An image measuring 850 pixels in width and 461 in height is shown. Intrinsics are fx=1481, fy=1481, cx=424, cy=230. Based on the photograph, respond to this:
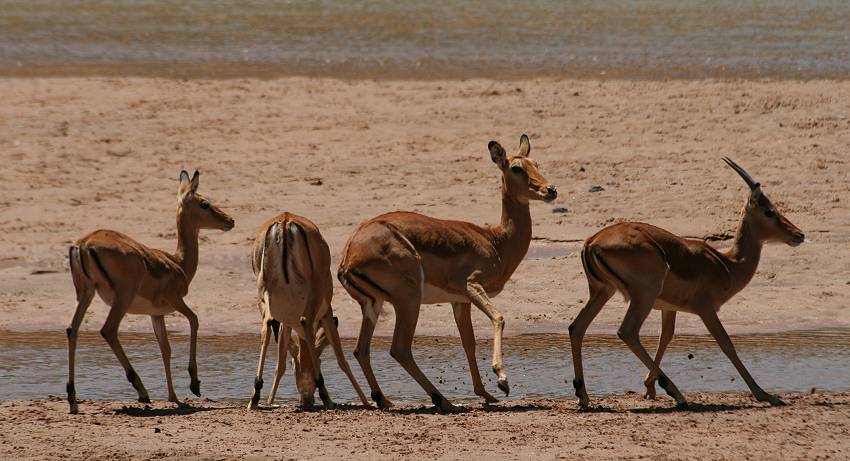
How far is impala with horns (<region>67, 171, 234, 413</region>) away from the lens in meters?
10.5

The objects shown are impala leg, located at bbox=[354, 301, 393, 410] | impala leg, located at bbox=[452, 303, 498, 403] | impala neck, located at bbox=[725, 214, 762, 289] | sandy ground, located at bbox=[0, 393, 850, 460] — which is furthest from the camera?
impala neck, located at bbox=[725, 214, 762, 289]

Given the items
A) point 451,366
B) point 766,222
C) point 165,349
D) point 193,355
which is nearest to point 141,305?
point 165,349

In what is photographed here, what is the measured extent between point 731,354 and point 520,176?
2156 mm

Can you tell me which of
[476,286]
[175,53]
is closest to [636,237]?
[476,286]

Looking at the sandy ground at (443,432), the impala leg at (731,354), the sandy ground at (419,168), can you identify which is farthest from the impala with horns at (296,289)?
the sandy ground at (419,168)

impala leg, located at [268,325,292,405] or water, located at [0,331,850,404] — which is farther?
water, located at [0,331,850,404]

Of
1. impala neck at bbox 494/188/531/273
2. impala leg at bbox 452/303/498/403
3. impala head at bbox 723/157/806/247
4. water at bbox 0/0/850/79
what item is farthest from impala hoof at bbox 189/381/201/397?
water at bbox 0/0/850/79

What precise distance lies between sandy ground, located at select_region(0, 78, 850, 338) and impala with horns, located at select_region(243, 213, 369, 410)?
2747mm

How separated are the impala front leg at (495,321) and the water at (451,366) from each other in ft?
3.03

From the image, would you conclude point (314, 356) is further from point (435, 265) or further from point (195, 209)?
point (195, 209)

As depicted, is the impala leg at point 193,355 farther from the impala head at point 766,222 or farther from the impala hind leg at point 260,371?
the impala head at point 766,222

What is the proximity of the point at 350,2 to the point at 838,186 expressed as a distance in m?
20.8

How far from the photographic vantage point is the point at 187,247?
38.9 feet

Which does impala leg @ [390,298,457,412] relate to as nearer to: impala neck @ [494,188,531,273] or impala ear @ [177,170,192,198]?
impala neck @ [494,188,531,273]
